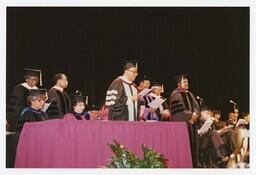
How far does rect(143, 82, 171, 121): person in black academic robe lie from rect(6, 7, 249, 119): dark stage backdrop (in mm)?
132

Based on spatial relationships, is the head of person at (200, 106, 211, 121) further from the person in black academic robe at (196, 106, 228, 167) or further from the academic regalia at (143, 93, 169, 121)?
the academic regalia at (143, 93, 169, 121)

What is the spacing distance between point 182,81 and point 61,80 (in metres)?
1.92

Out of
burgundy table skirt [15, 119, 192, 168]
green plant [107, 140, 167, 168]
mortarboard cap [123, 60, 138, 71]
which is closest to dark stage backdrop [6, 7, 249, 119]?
mortarboard cap [123, 60, 138, 71]

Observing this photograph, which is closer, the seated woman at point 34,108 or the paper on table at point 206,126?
the seated woman at point 34,108

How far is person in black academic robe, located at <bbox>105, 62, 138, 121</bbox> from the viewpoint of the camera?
827 centimetres

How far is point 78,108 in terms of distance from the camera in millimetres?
8203

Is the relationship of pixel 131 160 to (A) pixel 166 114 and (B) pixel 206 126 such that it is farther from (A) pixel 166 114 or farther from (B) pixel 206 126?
(B) pixel 206 126

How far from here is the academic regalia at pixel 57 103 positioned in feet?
26.5

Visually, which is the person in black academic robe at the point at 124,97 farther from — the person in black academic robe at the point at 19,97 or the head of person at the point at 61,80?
the person in black academic robe at the point at 19,97

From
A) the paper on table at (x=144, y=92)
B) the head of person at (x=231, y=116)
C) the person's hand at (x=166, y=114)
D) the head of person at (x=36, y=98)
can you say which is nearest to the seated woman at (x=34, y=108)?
the head of person at (x=36, y=98)

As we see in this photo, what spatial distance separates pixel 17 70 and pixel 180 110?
261cm

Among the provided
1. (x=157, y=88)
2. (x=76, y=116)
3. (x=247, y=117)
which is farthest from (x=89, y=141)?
(x=247, y=117)

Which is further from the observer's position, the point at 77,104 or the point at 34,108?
the point at 77,104
